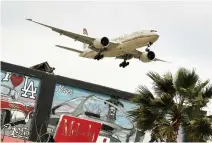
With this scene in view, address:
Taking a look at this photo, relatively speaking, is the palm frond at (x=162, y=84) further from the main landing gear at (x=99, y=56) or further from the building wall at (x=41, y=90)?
the main landing gear at (x=99, y=56)

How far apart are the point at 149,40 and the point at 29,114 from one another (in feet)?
47.2

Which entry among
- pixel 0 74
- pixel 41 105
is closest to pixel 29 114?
pixel 41 105

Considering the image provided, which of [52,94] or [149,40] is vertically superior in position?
[149,40]

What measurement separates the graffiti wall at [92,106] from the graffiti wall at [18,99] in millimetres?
2341

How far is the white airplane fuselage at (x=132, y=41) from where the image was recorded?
50.7 metres

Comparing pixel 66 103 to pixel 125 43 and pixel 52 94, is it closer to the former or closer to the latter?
pixel 52 94

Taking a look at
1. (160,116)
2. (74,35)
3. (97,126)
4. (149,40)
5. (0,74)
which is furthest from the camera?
(74,35)

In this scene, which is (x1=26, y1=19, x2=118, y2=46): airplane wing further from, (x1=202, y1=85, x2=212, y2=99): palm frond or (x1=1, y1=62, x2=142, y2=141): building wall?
(x1=202, y1=85, x2=212, y2=99): palm frond

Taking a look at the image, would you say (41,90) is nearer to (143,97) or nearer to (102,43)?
(102,43)

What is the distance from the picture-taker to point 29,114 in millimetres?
48062

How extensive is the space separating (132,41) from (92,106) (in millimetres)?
8226

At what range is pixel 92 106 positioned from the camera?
5000 centimetres

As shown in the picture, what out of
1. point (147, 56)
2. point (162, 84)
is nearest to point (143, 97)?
point (162, 84)

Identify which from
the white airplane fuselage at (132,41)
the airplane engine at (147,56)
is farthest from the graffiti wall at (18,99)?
the airplane engine at (147,56)
